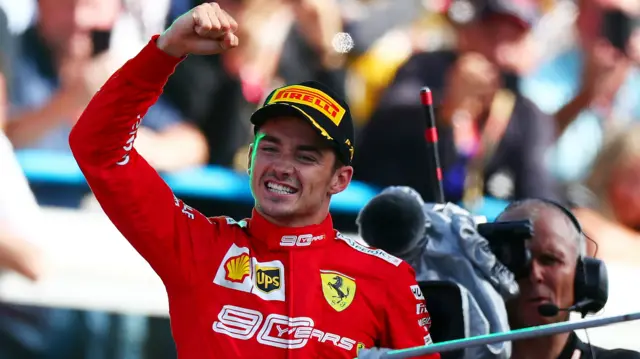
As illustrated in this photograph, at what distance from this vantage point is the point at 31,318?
258 inches

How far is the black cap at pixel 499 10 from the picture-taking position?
6.15 meters

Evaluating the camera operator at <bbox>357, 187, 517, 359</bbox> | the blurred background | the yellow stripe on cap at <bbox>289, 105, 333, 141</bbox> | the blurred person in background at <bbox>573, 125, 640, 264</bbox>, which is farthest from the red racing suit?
the blurred person in background at <bbox>573, 125, 640, 264</bbox>

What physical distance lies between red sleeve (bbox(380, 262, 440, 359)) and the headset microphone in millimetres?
687

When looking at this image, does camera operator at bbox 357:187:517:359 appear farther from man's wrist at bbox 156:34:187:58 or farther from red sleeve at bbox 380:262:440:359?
man's wrist at bbox 156:34:187:58

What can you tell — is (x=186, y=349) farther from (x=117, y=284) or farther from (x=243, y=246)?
(x=117, y=284)

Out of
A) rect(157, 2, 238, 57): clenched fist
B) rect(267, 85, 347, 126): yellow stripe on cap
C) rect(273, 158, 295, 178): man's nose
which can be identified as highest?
rect(157, 2, 238, 57): clenched fist

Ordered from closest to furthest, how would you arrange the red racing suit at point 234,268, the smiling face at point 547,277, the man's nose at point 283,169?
the red racing suit at point 234,268 < the man's nose at point 283,169 < the smiling face at point 547,277

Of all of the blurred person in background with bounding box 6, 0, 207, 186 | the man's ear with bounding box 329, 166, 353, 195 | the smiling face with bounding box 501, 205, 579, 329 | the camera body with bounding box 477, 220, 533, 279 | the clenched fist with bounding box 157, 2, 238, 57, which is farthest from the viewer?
the blurred person in background with bounding box 6, 0, 207, 186

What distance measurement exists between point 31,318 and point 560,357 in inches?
151

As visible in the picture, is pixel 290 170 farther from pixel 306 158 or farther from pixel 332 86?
pixel 332 86

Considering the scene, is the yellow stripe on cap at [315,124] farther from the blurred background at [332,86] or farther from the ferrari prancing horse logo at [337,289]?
the blurred background at [332,86]

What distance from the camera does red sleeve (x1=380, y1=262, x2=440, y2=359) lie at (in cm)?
271

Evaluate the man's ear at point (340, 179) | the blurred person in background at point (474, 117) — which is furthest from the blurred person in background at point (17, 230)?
the man's ear at point (340, 179)

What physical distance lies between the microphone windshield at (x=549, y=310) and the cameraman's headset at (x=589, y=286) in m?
0.06
